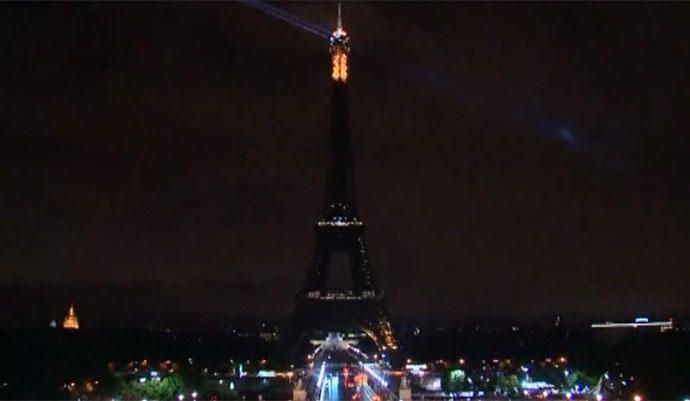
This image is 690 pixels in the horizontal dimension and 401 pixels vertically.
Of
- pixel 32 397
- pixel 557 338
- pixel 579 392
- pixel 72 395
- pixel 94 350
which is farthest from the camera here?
pixel 557 338

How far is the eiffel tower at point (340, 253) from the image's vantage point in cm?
6938

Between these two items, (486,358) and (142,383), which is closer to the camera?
(142,383)

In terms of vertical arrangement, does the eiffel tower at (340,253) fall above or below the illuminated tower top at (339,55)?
below

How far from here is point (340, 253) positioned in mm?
71500

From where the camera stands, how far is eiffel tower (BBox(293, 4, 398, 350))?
69.4m

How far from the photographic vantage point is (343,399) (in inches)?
1591

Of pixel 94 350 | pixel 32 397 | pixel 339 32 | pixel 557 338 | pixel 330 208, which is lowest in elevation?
pixel 32 397

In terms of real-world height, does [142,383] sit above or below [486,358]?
below

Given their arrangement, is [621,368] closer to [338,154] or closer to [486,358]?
[486,358]

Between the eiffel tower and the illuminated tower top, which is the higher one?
the illuminated tower top

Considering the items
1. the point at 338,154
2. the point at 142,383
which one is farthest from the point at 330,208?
the point at 142,383

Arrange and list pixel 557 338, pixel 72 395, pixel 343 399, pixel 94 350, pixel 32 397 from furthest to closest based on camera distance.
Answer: pixel 557 338
pixel 94 350
pixel 343 399
pixel 72 395
pixel 32 397

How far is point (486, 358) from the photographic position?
228 feet

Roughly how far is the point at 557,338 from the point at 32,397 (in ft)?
162
